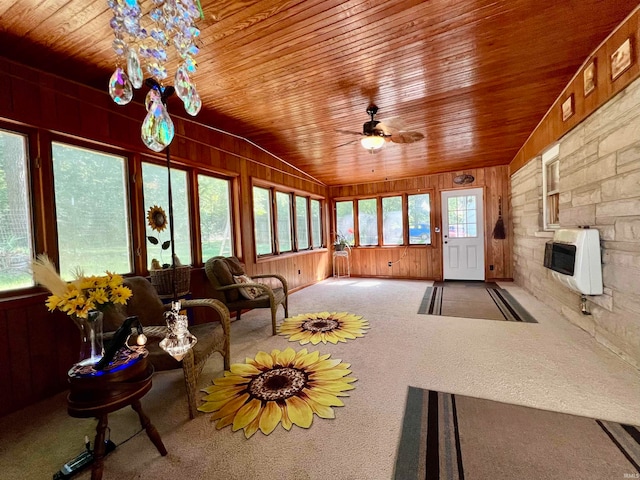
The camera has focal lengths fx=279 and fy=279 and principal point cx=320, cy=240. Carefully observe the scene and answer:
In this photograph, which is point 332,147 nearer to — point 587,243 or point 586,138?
point 586,138

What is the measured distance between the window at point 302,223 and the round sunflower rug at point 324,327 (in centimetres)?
234

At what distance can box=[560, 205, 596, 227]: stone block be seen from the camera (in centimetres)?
252

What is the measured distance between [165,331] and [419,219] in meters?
5.69

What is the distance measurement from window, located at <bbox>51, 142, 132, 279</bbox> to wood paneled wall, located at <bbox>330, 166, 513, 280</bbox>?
5.05m

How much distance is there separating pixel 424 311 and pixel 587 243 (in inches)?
76.8

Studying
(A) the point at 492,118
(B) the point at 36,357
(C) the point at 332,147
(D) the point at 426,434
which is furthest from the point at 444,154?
(B) the point at 36,357

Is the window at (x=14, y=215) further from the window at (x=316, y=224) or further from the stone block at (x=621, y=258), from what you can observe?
the window at (x=316, y=224)

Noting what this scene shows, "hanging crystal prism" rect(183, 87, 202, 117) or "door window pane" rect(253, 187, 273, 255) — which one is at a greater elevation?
"hanging crystal prism" rect(183, 87, 202, 117)

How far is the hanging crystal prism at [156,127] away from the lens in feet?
3.49

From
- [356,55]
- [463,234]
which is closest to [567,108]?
[356,55]

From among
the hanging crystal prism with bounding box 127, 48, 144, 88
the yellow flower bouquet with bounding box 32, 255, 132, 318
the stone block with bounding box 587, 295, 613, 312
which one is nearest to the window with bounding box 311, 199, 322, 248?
the stone block with bounding box 587, 295, 613, 312

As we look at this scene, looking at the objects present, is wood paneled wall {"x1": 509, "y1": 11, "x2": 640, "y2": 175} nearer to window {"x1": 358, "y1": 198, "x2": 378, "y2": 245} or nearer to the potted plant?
window {"x1": 358, "y1": 198, "x2": 378, "y2": 245}

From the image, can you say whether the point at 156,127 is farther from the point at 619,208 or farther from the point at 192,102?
the point at 619,208

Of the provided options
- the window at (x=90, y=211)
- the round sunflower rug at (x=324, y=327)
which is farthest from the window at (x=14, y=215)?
the round sunflower rug at (x=324, y=327)
